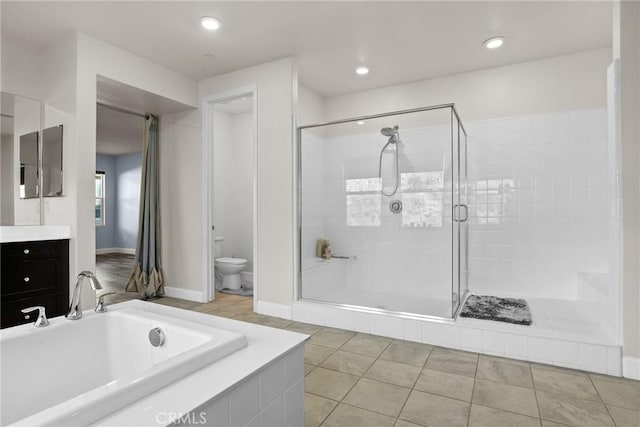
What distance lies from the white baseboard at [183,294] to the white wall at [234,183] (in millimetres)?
1047

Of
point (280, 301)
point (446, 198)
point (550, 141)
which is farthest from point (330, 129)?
point (550, 141)

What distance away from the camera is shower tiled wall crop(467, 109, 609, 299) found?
3.19 m

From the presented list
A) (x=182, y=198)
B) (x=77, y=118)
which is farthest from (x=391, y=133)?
(x=77, y=118)

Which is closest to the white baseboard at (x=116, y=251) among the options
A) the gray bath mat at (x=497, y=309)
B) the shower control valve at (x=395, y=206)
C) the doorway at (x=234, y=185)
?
the doorway at (x=234, y=185)

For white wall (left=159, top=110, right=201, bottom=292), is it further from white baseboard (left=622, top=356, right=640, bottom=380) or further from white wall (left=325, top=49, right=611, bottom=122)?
white baseboard (left=622, top=356, right=640, bottom=380)

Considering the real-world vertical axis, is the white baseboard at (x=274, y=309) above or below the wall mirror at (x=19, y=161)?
below

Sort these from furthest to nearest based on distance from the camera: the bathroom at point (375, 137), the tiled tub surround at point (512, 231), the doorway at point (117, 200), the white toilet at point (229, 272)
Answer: the doorway at point (117, 200), the white toilet at point (229, 272), the tiled tub surround at point (512, 231), the bathroom at point (375, 137)

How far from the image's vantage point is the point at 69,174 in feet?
9.46

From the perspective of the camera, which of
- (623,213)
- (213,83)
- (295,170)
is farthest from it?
(213,83)

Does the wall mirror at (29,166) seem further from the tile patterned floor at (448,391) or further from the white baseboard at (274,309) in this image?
the tile patterned floor at (448,391)

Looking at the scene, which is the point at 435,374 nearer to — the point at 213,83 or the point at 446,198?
the point at 446,198

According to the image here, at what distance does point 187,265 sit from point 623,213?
3962 mm

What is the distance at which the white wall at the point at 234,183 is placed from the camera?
4.96 meters

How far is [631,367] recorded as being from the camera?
204 cm
